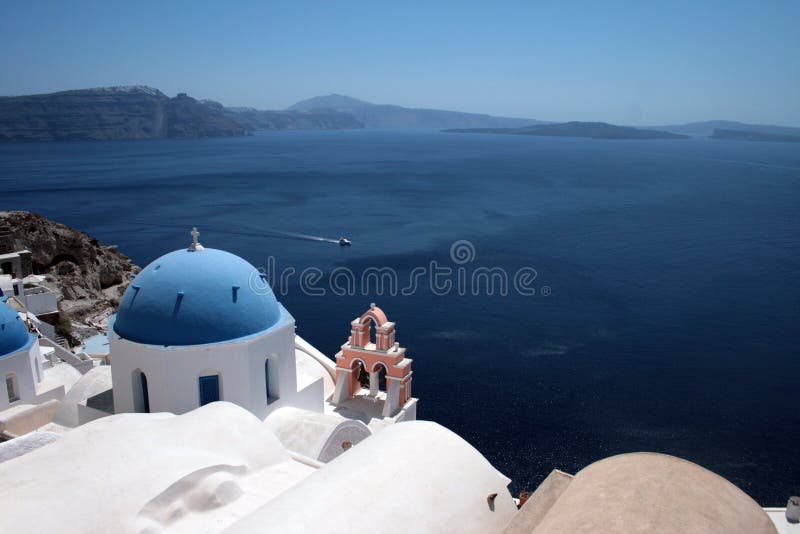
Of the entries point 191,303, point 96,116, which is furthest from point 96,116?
point 191,303

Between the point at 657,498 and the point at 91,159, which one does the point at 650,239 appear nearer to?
the point at 657,498

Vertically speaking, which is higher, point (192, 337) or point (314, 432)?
point (192, 337)

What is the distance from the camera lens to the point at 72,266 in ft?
108

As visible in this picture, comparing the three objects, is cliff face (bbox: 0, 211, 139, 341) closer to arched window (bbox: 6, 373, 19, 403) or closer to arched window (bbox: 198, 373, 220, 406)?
arched window (bbox: 6, 373, 19, 403)

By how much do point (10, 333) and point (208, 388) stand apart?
572cm

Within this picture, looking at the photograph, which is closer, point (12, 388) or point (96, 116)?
point (12, 388)

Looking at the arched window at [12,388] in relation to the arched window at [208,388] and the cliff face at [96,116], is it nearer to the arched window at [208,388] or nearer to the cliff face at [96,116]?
the arched window at [208,388]

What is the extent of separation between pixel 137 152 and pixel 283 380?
14065cm

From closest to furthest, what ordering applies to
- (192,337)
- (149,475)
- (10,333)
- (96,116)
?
(149,475), (192,337), (10,333), (96,116)

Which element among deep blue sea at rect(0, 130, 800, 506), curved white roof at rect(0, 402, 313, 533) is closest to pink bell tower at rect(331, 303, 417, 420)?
curved white roof at rect(0, 402, 313, 533)

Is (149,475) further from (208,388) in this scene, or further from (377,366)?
(377,366)

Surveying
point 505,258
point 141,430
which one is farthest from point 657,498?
→ point 505,258

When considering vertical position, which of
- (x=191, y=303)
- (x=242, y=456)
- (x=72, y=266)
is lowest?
(x=72, y=266)

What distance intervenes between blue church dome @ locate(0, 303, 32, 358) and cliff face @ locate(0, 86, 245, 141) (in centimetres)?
18044
